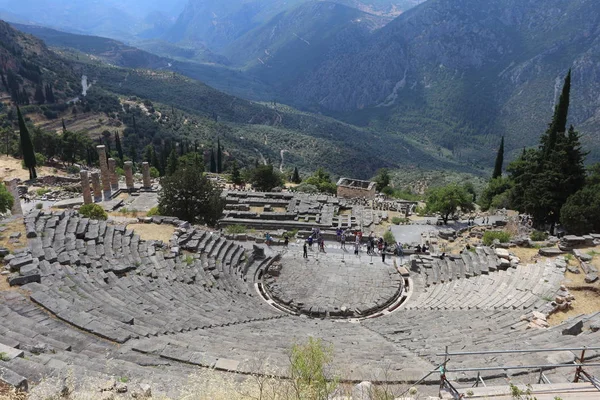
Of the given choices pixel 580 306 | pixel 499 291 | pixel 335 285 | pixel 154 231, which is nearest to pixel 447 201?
pixel 335 285

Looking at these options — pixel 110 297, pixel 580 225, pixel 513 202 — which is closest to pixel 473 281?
pixel 580 225

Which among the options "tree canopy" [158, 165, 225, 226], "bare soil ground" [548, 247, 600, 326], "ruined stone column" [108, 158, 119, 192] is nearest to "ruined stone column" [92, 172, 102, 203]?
"ruined stone column" [108, 158, 119, 192]

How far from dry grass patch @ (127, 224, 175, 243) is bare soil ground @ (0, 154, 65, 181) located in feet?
112

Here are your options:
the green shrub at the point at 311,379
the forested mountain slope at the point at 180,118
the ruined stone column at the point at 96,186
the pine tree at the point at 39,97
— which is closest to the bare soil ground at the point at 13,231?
the green shrub at the point at 311,379

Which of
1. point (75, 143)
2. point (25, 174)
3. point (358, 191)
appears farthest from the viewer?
point (75, 143)

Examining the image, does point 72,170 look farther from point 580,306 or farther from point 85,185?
point 580,306

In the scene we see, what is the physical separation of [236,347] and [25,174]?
Answer: 50855mm

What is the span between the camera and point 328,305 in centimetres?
2023

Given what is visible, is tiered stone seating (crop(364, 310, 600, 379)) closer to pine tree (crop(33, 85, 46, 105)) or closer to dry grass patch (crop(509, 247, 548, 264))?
dry grass patch (crop(509, 247, 548, 264))

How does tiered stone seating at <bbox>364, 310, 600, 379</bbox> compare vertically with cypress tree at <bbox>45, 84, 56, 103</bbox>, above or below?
below

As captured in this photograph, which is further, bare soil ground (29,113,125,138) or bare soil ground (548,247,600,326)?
bare soil ground (29,113,125,138)

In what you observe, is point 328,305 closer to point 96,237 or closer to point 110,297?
point 110,297

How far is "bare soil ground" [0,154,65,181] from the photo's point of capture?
49.4m

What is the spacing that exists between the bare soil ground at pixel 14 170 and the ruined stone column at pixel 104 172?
1447 cm
